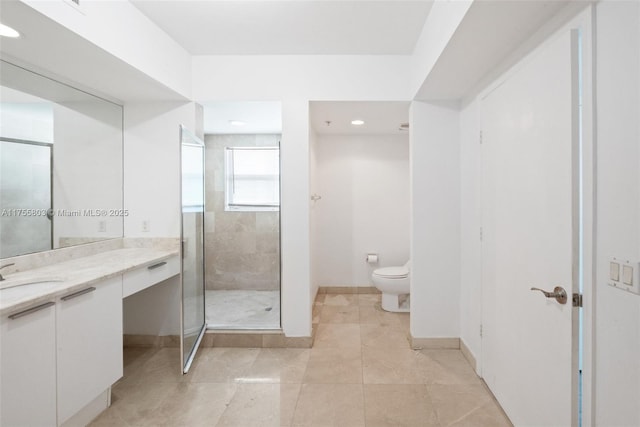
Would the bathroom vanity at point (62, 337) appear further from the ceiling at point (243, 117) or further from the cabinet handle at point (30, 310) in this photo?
the ceiling at point (243, 117)

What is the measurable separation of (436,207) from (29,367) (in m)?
2.74

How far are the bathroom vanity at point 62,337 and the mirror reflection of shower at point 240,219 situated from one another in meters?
1.43

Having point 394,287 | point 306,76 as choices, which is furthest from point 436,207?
point 306,76

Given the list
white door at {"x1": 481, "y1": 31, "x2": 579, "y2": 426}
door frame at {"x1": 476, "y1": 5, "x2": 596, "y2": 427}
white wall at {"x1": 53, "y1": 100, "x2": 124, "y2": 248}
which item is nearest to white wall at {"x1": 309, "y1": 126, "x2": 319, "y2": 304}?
white door at {"x1": 481, "y1": 31, "x2": 579, "y2": 426}

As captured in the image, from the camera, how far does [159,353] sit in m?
2.51

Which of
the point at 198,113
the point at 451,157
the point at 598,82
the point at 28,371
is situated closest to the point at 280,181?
the point at 198,113

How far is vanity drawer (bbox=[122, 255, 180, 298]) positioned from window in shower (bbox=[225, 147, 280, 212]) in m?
A: 1.26

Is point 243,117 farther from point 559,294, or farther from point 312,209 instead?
point 559,294

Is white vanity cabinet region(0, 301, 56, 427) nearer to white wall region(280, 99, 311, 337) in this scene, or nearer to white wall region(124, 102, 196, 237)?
white wall region(124, 102, 196, 237)

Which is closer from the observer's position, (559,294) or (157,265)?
(559,294)

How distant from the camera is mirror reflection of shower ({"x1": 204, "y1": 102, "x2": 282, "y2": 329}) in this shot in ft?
11.0

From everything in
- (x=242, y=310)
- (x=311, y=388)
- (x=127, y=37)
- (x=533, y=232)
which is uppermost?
(x=127, y=37)

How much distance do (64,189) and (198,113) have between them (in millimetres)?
1185

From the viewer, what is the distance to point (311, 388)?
2.00 m
